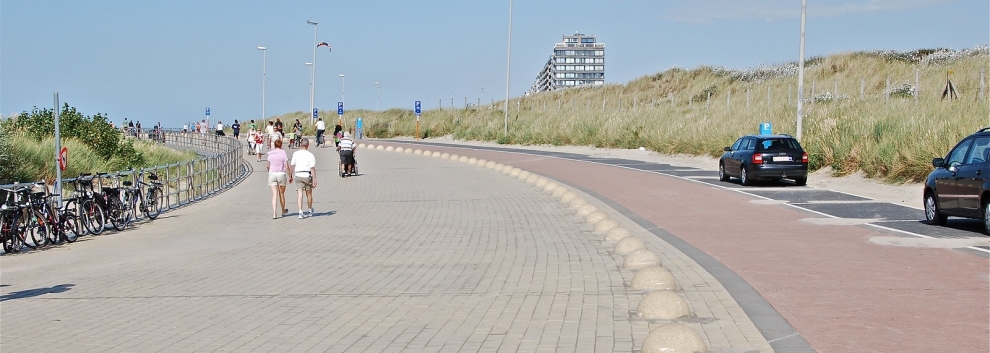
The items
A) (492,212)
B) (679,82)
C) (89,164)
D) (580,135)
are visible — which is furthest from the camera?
(679,82)

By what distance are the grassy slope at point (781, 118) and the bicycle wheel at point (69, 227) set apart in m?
17.4

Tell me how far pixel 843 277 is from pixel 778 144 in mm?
14740

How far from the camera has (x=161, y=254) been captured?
12.7 meters

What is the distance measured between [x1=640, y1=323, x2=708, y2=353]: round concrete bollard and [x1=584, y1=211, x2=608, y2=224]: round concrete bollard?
8.38 m

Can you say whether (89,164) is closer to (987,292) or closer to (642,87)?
(987,292)

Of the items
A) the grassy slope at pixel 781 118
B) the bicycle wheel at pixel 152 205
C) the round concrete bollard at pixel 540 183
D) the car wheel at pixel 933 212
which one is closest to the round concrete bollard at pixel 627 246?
the car wheel at pixel 933 212

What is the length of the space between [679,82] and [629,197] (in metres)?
62.4

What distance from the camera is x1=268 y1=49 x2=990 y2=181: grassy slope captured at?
24.0 meters

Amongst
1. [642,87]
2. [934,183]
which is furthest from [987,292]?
[642,87]

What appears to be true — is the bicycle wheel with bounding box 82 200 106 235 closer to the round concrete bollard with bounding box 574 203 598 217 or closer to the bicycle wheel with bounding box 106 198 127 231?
the bicycle wheel with bounding box 106 198 127 231

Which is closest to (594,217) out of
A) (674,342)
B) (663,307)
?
(663,307)

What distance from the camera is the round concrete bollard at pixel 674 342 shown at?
A: 6242mm

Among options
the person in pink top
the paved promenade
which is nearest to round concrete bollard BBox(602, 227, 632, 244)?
the paved promenade

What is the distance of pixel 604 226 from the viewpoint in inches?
556
